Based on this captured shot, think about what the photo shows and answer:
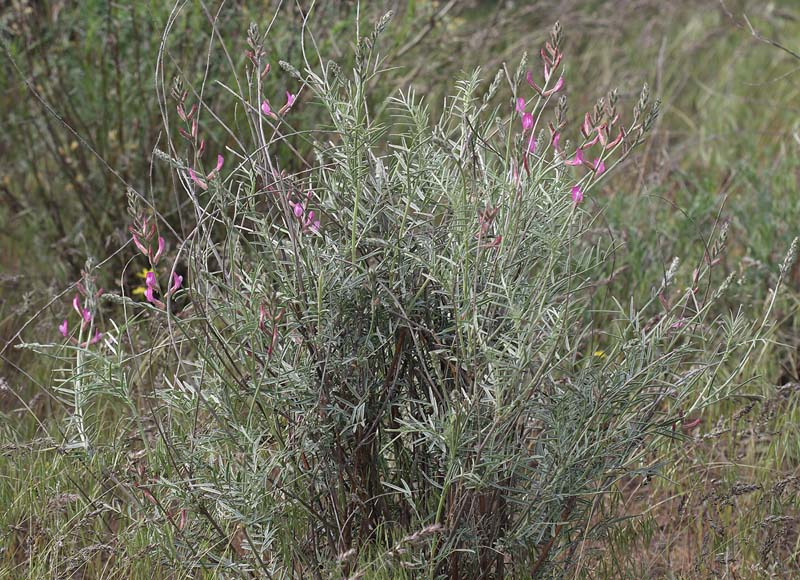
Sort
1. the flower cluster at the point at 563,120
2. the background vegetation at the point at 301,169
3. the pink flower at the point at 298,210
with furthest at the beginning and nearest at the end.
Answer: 1. the background vegetation at the point at 301,169
2. the pink flower at the point at 298,210
3. the flower cluster at the point at 563,120

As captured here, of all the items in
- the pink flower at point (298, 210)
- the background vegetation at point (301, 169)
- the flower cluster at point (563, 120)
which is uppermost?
the flower cluster at point (563, 120)

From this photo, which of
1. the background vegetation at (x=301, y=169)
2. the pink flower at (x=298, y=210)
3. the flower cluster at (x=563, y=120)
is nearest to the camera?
the flower cluster at (x=563, y=120)

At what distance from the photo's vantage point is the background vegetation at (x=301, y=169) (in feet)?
6.90

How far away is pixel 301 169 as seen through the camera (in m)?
3.59

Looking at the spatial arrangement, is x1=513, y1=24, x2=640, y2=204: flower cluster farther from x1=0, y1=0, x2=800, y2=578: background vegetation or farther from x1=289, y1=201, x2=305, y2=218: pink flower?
x1=289, y1=201, x2=305, y2=218: pink flower

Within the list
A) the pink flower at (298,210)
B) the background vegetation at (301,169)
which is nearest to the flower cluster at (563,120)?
the background vegetation at (301,169)

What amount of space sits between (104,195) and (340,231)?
6.16ft

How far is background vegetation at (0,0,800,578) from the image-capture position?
2.10 metres

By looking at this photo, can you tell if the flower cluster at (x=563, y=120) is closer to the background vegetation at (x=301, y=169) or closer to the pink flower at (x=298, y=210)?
the background vegetation at (x=301, y=169)

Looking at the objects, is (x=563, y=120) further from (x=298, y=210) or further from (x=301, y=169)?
(x=301, y=169)

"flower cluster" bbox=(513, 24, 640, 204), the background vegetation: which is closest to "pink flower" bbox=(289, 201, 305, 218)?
the background vegetation

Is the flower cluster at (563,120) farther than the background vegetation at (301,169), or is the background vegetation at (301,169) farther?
the background vegetation at (301,169)

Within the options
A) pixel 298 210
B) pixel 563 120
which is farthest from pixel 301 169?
pixel 563 120

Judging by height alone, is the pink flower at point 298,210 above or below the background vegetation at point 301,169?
above
